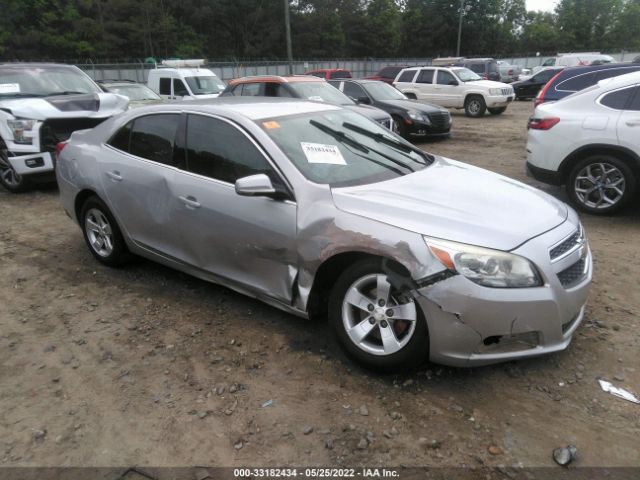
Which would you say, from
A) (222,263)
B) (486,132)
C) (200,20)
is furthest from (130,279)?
(200,20)

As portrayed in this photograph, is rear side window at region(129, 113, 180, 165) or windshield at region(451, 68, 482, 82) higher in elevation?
windshield at region(451, 68, 482, 82)

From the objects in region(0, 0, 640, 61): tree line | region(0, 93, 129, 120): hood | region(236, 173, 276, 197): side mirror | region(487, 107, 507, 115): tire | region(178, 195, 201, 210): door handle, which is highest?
region(0, 0, 640, 61): tree line

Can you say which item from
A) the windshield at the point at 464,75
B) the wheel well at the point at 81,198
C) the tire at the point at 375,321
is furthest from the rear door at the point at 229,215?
the windshield at the point at 464,75

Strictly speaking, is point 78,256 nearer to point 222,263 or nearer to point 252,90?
point 222,263

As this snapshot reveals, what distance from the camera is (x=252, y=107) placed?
151 inches

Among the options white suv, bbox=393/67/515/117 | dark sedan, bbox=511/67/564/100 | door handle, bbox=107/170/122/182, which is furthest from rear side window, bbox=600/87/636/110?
dark sedan, bbox=511/67/564/100

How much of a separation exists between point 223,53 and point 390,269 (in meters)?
64.7

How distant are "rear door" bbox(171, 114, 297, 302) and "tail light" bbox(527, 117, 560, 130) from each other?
4.38 meters

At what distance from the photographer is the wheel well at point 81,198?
466 centimetres

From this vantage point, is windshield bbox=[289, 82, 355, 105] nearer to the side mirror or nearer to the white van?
the white van

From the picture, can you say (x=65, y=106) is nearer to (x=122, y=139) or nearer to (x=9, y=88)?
(x=9, y=88)

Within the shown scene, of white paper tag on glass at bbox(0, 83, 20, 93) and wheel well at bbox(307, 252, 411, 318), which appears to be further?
white paper tag on glass at bbox(0, 83, 20, 93)

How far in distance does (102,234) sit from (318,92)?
6.90 metres

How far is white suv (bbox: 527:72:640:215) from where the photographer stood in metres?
5.68
